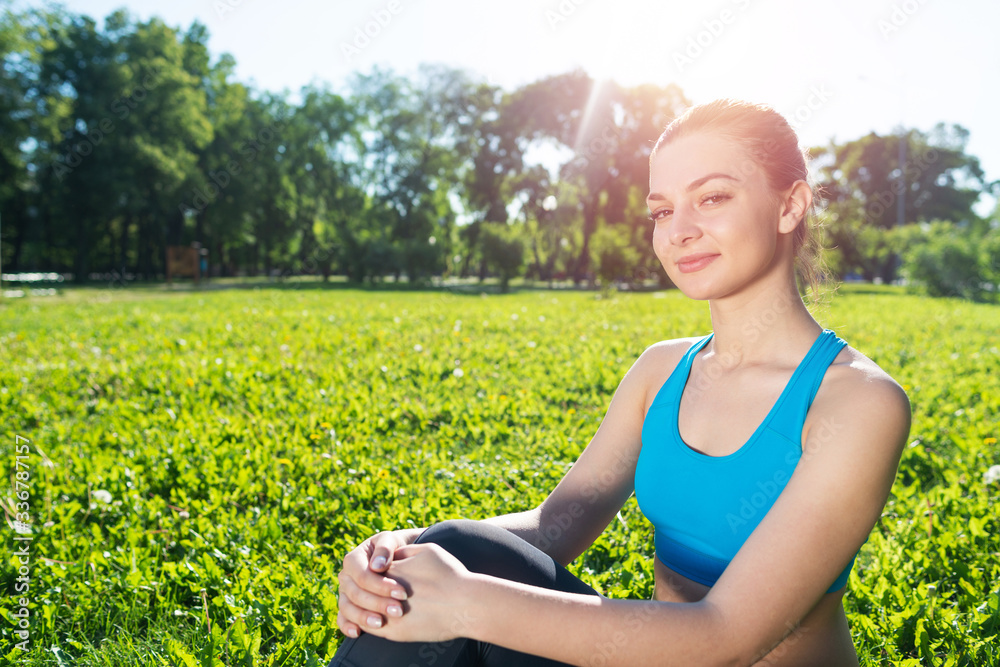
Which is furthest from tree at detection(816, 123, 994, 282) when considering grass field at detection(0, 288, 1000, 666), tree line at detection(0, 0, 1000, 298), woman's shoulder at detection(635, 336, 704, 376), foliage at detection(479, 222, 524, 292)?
woman's shoulder at detection(635, 336, 704, 376)

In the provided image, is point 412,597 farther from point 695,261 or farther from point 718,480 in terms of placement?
point 695,261

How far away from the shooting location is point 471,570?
1.45 meters

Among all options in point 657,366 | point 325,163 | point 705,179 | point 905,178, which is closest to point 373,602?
point 657,366

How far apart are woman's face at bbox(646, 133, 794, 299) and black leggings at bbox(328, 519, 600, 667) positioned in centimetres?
81

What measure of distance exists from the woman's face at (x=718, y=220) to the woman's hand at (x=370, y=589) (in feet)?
3.37

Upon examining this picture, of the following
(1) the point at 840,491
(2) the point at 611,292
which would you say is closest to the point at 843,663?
(1) the point at 840,491

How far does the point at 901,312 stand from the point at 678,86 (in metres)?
22.6

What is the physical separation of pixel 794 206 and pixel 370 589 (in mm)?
1426

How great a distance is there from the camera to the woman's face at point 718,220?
1.59m

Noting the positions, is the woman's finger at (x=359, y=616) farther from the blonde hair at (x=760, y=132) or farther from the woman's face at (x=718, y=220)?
the blonde hair at (x=760, y=132)

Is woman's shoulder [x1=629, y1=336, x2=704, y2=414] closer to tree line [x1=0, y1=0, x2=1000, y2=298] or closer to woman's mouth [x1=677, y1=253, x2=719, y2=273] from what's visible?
woman's mouth [x1=677, y1=253, x2=719, y2=273]

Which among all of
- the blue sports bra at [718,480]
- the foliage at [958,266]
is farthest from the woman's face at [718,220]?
the foliage at [958,266]

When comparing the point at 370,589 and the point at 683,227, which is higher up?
the point at 683,227

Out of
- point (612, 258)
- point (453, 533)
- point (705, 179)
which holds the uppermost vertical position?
point (612, 258)
